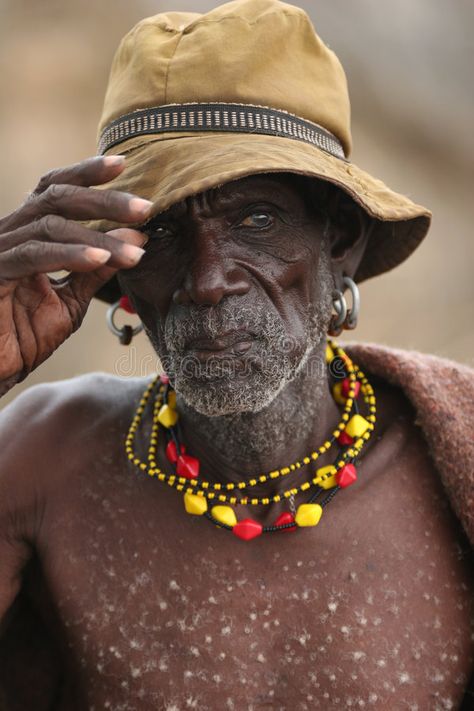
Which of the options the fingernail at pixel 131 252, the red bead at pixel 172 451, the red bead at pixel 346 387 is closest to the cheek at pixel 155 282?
the fingernail at pixel 131 252

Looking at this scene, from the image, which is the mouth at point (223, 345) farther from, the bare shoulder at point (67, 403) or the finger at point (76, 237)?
the bare shoulder at point (67, 403)

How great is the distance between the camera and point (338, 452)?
2266mm

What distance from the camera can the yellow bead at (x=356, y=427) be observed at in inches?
88.4

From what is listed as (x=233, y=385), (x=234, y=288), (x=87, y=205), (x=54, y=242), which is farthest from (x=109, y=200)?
(x=233, y=385)

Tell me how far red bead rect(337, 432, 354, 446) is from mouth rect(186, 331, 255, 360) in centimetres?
46

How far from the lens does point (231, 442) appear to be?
2.21m

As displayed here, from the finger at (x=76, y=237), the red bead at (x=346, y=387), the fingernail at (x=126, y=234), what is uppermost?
the finger at (x=76, y=237)

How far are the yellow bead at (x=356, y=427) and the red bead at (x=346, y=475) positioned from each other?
11 centimetres

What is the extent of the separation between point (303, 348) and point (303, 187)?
41 centimetres

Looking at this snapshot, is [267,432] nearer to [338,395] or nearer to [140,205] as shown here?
[338,395]

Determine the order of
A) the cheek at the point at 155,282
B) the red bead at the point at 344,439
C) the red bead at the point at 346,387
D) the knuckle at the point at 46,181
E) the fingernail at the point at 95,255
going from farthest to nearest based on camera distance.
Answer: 1. the red bead at the point at 346,387
2. the red bead at the point at 344,439
3. the cheek at the point at 155,282
4. the knuckle at the point at 46,181
5. the fingernail at the point at 95,255

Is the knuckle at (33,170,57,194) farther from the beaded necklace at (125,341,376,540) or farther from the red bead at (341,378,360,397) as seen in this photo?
the red bead at (341,378,360,397)

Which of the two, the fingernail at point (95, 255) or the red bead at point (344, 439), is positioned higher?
the fingernail at point (95, 255)

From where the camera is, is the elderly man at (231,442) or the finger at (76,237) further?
the elderly man at (231,442)
